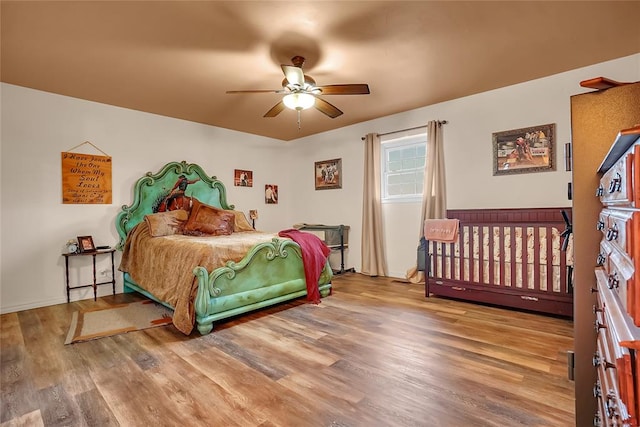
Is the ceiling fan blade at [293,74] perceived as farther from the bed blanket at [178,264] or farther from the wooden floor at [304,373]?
the wooden floor at [304,373]

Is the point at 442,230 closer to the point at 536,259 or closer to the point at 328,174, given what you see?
the point at 536,259

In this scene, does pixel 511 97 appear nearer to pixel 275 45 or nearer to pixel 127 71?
pixel 275 45

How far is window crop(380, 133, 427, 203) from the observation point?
4.52 m

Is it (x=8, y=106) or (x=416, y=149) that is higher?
(x=8, y=106)

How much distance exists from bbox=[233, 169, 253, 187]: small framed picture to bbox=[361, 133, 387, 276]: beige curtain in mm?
2215

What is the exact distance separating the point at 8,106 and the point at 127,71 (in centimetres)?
156

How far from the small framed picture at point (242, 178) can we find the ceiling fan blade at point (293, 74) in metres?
3.09

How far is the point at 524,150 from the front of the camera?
3.53 metres

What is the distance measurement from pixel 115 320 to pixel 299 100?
284 cm

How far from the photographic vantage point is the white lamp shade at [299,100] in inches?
112

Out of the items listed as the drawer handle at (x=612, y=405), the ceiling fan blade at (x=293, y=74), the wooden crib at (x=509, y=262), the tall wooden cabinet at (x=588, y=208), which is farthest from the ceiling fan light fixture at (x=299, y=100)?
the drawer handle at (x=612, y=405)

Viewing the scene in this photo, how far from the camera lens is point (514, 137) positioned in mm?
3592

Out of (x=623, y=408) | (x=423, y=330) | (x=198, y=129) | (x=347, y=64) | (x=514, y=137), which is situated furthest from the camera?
(x=198, y=129)

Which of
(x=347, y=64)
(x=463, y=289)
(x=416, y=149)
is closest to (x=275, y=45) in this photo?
(x=347, y=64)
